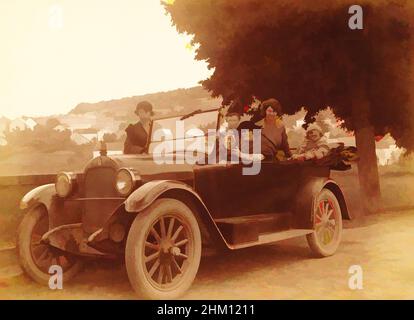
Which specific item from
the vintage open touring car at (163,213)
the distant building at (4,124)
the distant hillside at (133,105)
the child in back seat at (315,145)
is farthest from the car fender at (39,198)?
the child in back seat at (315,145)

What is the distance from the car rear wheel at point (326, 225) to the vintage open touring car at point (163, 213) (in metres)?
0.02

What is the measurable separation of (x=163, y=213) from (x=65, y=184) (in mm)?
1278

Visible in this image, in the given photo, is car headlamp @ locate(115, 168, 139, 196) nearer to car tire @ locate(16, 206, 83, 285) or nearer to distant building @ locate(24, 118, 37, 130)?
car tire @ locate(16, 206, 83, 285)

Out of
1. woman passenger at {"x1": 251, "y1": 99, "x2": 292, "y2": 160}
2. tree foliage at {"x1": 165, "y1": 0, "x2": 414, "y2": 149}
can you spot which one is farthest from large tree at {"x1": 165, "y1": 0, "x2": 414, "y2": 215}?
woman passenger at {"x1": 251, "y1": 99, "x2": 292, "y2": 160}

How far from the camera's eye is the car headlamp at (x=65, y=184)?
461cm

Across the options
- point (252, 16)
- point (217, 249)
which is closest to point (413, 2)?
point (252, 16)

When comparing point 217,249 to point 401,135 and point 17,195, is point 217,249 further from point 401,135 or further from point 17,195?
point 401,135

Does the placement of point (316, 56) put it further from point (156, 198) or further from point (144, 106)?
point (156, 198)

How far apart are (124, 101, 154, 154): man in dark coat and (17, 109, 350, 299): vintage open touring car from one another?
15 cm

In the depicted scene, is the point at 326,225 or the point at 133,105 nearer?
the point at 326,225

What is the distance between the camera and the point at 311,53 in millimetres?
7926

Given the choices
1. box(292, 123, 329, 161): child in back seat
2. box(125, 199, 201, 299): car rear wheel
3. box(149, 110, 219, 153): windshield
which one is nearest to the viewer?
box(125, 199, 201, 299): car rear wheel

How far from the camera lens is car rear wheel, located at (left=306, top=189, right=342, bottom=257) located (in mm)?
5508

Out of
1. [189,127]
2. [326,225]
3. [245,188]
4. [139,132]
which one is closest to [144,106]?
[139,132]
